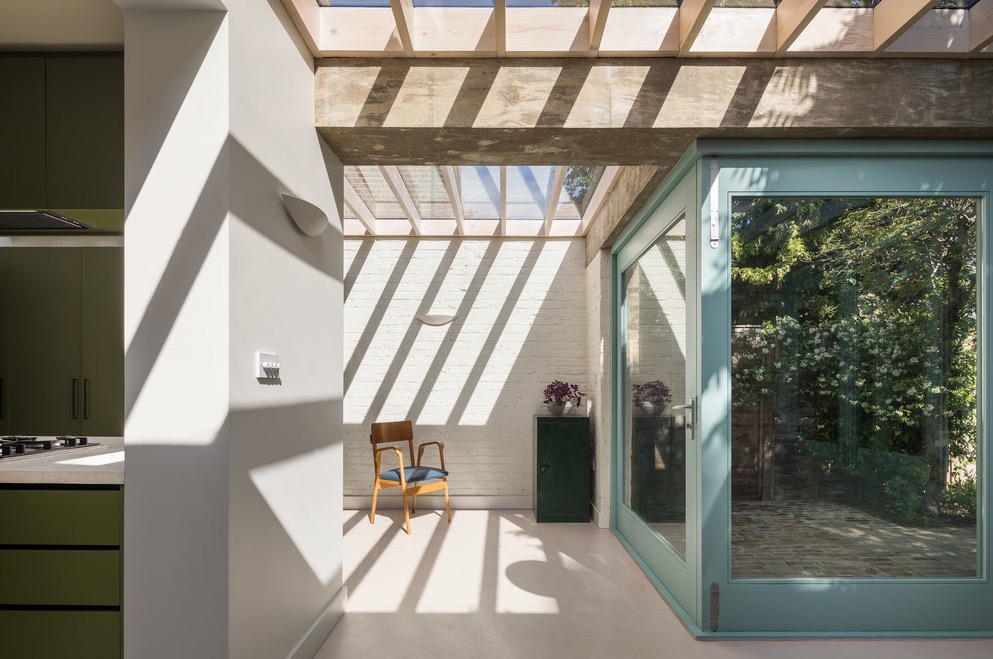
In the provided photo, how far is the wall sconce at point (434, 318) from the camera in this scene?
5117mm

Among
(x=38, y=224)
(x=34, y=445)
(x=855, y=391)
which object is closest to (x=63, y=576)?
(x=34, y=445)

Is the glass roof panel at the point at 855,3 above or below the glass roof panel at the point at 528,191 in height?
above

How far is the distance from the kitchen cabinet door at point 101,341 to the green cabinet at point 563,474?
10.2 feet

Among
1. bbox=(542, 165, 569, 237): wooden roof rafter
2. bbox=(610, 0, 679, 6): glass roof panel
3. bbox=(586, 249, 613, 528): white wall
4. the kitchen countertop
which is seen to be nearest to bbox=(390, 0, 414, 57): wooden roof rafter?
bbox=(610, 0, 679, 6): glass roof panel

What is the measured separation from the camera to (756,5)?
93.6 inches

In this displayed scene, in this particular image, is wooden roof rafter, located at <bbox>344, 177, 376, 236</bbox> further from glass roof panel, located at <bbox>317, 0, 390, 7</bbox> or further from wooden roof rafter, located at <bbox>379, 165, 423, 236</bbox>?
glass roof panel, located at <bbox>317, 0, 390, 7</bbox>

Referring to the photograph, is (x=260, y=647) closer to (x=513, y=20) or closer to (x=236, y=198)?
(x=236, y=198)

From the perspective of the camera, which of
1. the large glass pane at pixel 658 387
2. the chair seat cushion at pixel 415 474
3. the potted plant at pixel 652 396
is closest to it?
the large glass pane at pixel 658 387

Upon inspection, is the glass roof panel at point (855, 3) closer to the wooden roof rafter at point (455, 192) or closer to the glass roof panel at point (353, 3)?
the glass roof panel at point (353, 3)

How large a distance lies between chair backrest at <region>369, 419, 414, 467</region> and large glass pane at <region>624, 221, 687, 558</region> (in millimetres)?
1964

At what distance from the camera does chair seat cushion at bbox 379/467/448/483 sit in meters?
4.34

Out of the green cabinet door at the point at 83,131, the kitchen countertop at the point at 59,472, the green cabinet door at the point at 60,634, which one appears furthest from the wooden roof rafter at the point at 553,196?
the green cabinet door at the point at 60,634

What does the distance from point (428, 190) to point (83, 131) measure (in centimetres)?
254

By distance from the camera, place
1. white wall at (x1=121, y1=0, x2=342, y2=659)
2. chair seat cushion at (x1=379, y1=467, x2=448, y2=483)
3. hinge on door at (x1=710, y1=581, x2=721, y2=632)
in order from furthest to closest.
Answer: chair seat cushion at (x1=379, y1=467, x2=448, y2=483) < hinge on door at (x1=710, y1=581, x2=721, y2=632) < white wall at (x1=121, y1=0, x2=342, y2=659)
